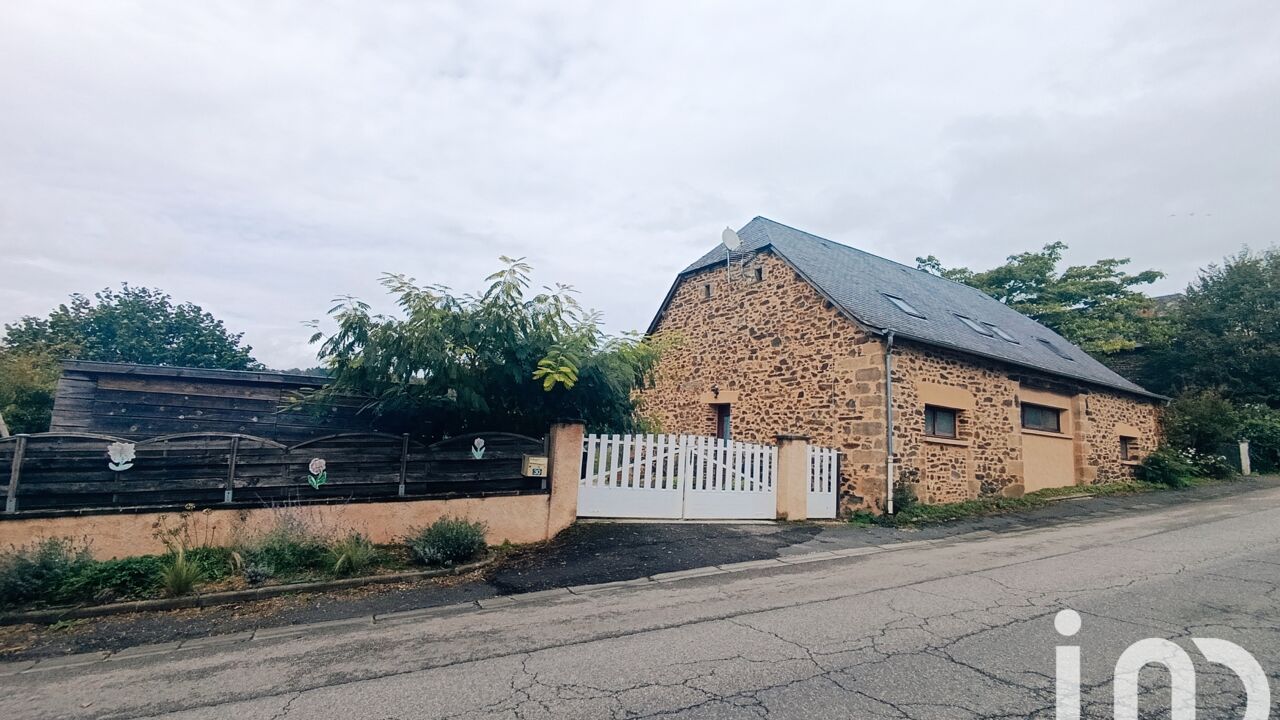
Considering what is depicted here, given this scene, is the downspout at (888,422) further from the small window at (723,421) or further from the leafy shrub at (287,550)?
the leafy shrub at (287,550)

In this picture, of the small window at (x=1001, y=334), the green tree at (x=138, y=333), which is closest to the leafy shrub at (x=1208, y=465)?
the small window at (x=1001, y=334)

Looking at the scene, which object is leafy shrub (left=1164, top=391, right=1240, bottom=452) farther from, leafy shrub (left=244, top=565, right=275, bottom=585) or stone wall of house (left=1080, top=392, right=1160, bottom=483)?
leafy shrub (left=244, top=565, right=275, bottom=585)

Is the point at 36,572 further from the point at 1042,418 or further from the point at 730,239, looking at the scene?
the point at 1042,418

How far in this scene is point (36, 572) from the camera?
17.7 ft

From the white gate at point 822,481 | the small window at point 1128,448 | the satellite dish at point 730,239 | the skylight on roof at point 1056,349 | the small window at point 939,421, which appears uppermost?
the satellite dish at point 730,239

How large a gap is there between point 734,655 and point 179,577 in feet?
17.1

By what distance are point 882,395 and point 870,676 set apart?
837 cm

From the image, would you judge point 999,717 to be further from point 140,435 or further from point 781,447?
point 140,435

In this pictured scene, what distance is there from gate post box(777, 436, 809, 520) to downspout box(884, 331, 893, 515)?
1.70 meters

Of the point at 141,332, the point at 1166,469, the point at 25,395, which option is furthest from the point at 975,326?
the point at 141,332

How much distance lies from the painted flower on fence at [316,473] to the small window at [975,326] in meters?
15.0

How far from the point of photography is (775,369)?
13977 mm

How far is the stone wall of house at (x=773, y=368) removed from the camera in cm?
1170

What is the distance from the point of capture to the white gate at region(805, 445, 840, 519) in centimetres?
1069
